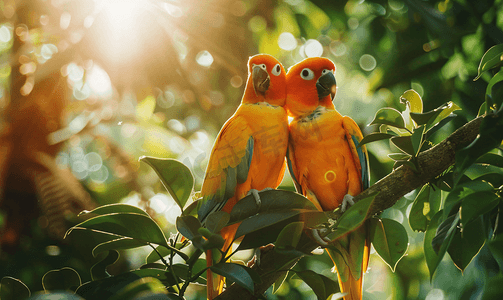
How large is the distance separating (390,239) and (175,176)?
445mm

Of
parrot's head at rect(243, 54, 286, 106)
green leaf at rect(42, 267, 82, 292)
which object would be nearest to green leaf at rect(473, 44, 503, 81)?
parrot's head at rect(243, 54, 286, 106)

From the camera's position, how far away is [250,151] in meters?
0.87

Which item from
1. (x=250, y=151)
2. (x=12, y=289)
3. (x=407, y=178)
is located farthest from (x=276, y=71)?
(x=12, y=289)

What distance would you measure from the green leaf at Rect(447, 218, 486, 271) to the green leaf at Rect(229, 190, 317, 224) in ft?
0.86

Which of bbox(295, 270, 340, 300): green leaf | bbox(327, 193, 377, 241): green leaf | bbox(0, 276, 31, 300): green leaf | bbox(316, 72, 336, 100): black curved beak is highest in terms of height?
bbox(316, 72, 336, 100): black curved beak

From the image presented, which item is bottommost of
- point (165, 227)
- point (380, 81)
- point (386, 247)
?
point (165, 227)

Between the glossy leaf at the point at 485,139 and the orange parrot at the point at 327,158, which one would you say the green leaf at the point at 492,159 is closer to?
the glossy leaf at the point at 485,139

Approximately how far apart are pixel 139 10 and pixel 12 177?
0.73m

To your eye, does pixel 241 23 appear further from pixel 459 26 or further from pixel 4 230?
pixel 4 230

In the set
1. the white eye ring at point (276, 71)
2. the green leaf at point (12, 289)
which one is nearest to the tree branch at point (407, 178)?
the green leaf at point (12, 289)

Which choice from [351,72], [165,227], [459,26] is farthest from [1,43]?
Answer: [459,26]

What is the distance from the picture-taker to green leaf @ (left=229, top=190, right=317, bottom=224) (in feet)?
1.83

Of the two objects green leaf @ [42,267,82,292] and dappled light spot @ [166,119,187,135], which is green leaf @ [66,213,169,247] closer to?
green leaf @ [42,267,82,292]

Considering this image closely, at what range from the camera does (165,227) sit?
1.64 metres
